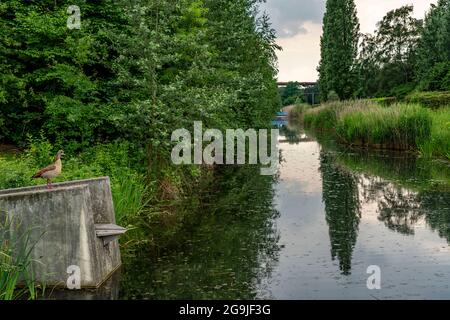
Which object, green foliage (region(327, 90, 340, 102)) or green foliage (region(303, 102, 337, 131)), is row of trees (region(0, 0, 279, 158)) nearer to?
green foliage (region(303, 102, 337, 131))

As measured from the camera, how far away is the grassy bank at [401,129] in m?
20.0

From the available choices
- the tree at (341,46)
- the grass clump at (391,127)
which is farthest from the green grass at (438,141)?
Answer: the tree at (341,46)

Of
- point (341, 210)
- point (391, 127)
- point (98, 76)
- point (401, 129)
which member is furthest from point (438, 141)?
point (98, 76)

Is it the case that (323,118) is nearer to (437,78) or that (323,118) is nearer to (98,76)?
(437,78)

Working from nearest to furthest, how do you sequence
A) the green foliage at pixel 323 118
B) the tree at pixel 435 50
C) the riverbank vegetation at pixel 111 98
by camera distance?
1. the riverbank vegetation at pixel 111 98
2. the green foliage at pixel 323 118
3. the tree at pixel 435 50

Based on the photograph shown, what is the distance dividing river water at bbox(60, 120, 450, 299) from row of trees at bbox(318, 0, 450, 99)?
3862cm

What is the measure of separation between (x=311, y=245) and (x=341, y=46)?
5060 centimetres

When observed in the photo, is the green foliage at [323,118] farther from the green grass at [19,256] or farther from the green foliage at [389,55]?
the green grass at [19,256]

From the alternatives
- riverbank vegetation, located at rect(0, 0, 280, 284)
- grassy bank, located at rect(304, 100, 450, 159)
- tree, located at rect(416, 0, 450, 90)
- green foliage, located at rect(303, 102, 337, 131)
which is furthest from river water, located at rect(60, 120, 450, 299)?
tree, located at rect(416, 0, 450, 90)

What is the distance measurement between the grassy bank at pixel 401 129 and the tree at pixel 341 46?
2905cm

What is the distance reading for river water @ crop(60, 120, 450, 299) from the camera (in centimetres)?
670
